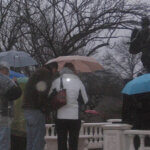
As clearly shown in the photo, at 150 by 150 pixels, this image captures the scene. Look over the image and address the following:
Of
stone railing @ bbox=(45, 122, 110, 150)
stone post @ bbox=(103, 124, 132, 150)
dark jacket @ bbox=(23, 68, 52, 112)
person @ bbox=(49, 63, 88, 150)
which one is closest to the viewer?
stone post @ bbox=(103, 124, 132, 150)

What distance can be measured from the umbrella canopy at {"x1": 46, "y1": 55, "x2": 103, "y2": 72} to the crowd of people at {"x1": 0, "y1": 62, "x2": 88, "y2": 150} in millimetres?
534

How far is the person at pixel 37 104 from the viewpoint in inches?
259

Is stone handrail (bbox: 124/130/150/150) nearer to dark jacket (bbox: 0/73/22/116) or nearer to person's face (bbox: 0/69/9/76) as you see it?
dark jacket (bbox: 0/73/22/116)

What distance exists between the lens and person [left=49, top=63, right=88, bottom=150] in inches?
252

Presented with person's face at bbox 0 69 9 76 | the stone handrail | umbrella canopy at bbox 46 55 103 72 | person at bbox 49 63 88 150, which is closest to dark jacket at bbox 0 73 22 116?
person's face at bbox 0 69 9 76

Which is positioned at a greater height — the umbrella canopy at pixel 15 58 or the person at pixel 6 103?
the umbrella canopy at pixel 15 58

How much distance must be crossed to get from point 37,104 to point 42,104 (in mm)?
85

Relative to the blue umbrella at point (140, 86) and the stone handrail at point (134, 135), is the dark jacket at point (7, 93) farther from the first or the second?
the blue umbrella at point (140, 86)

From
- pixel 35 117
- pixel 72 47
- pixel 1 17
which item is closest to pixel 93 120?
pixel 72 47

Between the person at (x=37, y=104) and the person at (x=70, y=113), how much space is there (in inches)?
6.1

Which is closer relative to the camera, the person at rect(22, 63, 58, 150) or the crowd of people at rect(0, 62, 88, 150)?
the crowd of people at rect(0, 62, 88, 150)

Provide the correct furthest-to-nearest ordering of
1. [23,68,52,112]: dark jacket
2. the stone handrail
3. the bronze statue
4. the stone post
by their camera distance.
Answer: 1. the bronze statue
2. [23,68,52,112]: dark jacket
3. the stone post
4. the stone handrail

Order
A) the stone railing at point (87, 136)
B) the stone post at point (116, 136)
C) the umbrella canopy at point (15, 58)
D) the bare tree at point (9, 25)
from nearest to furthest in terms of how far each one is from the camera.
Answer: the stone post at point (116, 136)
the stone railing at point (87, 136)
the umbrella canopy at point (15, 58)
the bare tree at point (9, 25)

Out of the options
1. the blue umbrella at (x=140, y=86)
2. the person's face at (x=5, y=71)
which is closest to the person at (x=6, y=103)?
the person's face at (x=5, y=71)
